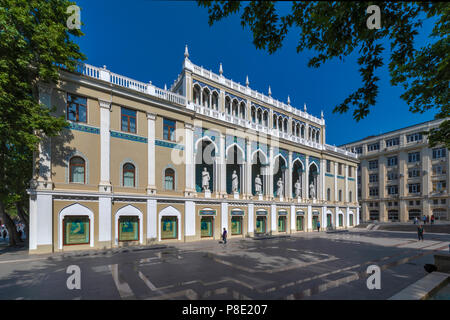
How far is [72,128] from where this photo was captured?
52.7 ft

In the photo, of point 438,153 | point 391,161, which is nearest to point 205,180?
point 438,153

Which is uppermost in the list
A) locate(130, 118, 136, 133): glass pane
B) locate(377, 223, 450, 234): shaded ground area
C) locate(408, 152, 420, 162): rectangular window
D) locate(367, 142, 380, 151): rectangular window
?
locate(367, 142, 380, 151): rectangular window

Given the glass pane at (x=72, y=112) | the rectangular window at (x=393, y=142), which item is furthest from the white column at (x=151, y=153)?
the rectangular window at (x=393, y=142)

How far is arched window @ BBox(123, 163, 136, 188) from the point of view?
18.2 metres

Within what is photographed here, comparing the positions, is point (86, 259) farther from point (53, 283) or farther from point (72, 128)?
point (72, 128)

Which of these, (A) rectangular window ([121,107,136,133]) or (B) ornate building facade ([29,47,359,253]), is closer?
(B) ornate building facade ([29,47,359,253])

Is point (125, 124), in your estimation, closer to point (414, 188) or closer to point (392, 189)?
point (414, 188)

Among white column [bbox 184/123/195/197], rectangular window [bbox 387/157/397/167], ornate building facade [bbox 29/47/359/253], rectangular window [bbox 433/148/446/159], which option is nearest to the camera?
ornate building facade [bbox 29/47/359/253]

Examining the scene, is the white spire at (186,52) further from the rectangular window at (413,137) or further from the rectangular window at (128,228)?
the rectangular window at (413,137)

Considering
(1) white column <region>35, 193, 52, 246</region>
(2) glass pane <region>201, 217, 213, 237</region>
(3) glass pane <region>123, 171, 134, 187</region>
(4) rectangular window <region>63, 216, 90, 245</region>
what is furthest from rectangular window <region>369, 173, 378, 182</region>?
(1) white column <region>35, 193, 52, 246</region>

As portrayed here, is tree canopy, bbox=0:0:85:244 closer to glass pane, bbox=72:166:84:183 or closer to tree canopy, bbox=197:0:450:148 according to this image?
glass pane, bbox=72:166:84:183

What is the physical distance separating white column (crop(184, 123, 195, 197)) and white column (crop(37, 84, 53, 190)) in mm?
10448

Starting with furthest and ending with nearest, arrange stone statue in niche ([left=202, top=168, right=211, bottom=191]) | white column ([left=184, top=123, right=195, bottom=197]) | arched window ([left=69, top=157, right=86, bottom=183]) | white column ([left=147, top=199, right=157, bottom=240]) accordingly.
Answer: stone statue in niche ([left=202, top=168, right=211, bottom=191]), white column ([left=184, top=123, right=195, bottom=197]), white column ([left=147, top=199, right=157, bottom=240]), arched window ([left=69, top=157, right=86, bottom=183])
